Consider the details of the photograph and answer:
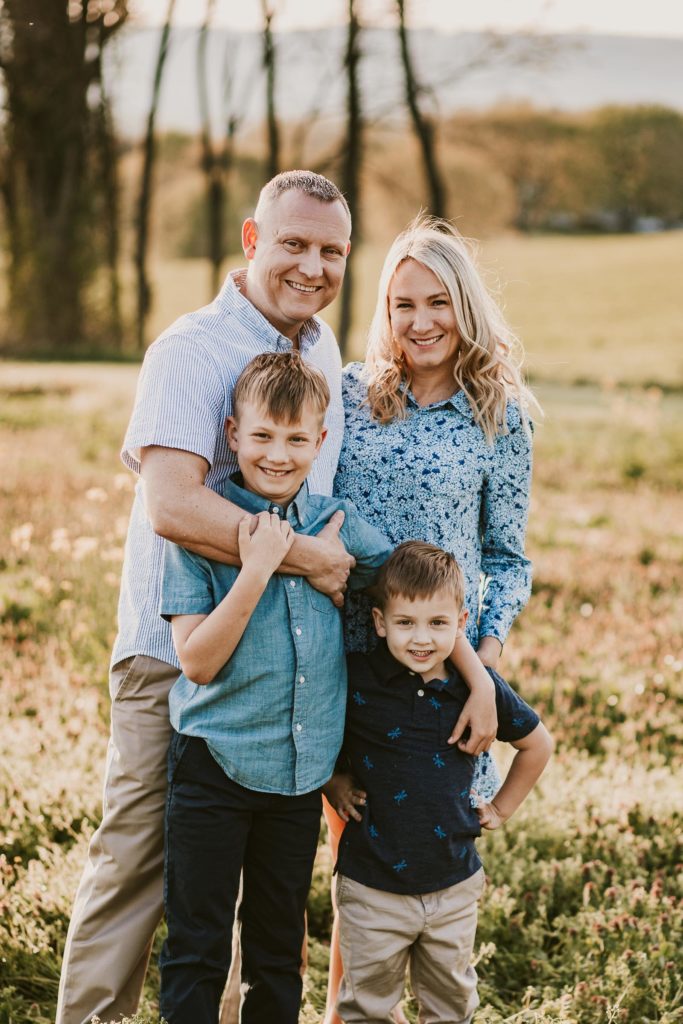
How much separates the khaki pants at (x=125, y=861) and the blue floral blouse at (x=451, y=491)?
0.67m

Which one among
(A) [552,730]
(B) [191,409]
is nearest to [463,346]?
(B) [191,409]

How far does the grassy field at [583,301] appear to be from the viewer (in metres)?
28.6

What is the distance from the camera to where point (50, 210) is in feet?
87.9

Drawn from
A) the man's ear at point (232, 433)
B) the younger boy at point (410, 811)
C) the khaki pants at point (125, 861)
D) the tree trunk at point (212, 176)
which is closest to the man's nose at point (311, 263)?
the man's ear at point (232, 433)

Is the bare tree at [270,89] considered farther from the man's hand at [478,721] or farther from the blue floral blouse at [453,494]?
the man's hand at [478,721]

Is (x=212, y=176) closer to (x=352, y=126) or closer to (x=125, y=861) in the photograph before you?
(x=352, y=126)

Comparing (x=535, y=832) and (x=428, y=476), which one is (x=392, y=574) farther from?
(x=535, y=832)

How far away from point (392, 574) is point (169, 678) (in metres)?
0.75

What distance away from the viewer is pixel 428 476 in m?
3.27

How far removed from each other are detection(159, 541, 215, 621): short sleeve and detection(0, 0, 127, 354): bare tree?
74.8 ft

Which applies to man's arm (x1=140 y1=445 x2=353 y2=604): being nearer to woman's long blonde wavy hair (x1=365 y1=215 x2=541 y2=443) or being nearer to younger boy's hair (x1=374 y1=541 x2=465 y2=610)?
younger boy's hair (x1=374 y1=541 x2=465 y2=610)

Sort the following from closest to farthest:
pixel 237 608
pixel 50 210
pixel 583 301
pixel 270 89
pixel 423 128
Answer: pixel 237 608
pixel 423 128
pixel 270 89
pixel 50 210
pixel 583 301

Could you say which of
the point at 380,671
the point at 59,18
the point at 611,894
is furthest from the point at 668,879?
the point at 59,18

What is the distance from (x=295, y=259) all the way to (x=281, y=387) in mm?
521
